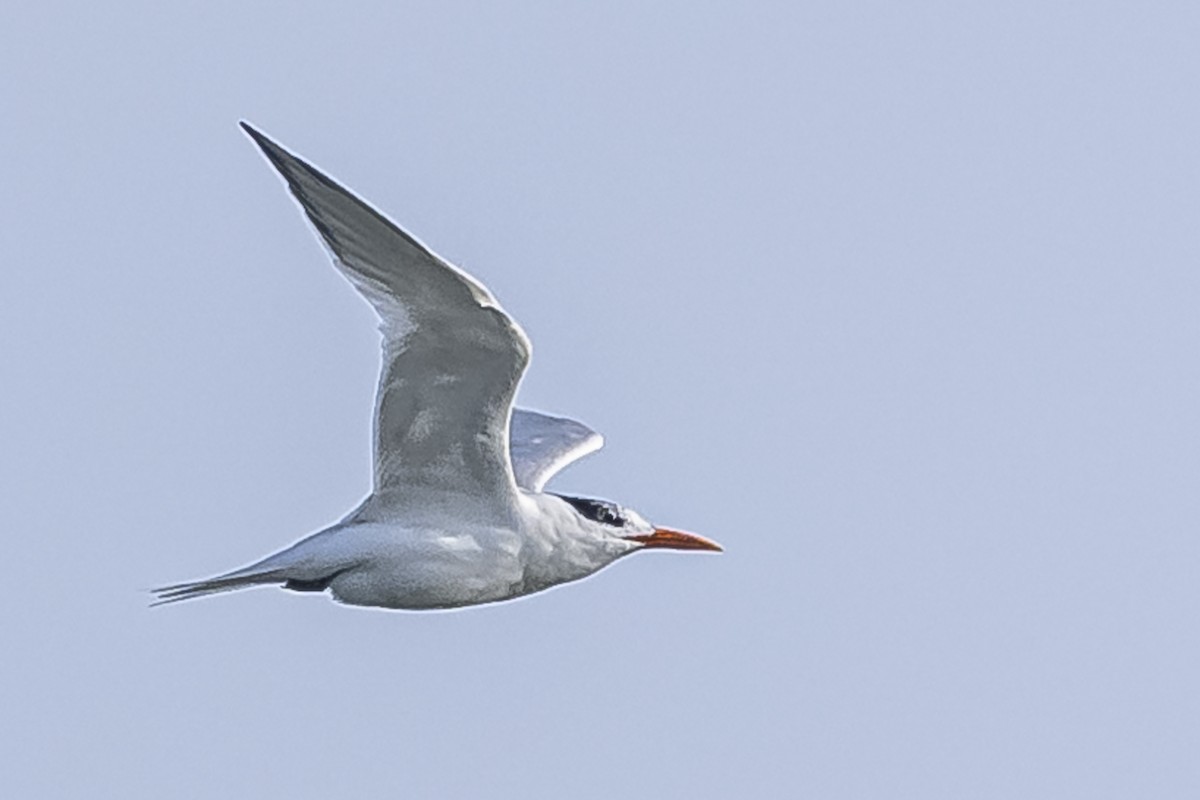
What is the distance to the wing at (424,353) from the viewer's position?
9.88m

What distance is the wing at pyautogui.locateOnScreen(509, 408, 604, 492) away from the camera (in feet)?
42.5

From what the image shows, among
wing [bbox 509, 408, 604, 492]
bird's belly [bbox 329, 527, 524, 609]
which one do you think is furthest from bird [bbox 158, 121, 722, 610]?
wing [bbox 509, 408, 604, 492]

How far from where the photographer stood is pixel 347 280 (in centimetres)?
1028

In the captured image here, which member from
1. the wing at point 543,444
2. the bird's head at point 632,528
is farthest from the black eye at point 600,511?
the wing at point 543,444

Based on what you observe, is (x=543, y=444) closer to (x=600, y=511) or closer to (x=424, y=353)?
(x=600, y=511)

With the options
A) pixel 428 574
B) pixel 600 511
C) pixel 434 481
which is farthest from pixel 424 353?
pixel 600 511

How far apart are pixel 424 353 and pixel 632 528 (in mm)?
1928

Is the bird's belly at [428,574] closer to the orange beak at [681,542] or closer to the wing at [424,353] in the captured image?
the wing at [424,353]

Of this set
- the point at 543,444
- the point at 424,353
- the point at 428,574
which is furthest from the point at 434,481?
the point at 543,444

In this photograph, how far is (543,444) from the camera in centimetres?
1341

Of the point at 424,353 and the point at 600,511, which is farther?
the point at 600,511

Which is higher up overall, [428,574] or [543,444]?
[543,444]

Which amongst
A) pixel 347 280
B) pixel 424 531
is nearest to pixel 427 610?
pixel 424 531

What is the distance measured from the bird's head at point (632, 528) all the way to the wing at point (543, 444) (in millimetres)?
938
